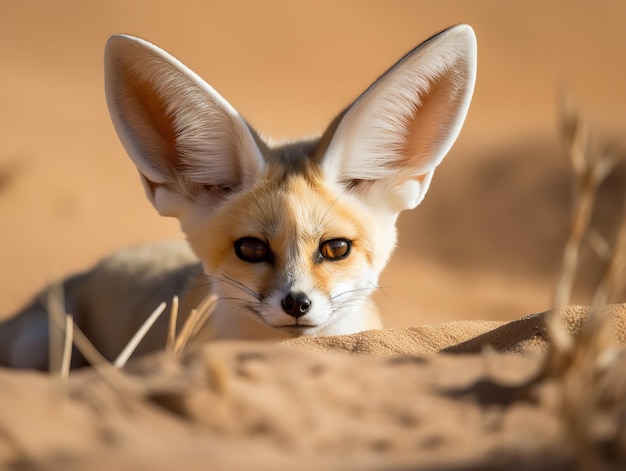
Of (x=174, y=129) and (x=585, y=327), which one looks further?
(x=174, y=129)

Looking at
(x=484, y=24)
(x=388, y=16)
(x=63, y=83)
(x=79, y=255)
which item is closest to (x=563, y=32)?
(x=484, y=24)

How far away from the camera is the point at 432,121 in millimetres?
3951

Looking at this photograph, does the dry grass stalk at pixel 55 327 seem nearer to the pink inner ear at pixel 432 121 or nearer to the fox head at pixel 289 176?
the fox head at pixel 289 176

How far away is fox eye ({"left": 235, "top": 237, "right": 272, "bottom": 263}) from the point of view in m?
3.60

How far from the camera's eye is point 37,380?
1.81m

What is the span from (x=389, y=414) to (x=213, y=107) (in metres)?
2.29

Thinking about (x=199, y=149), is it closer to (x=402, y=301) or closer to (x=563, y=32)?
(x=402, y=301)

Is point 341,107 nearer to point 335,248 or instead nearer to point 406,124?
point 406,124

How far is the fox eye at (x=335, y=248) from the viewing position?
11.9 feet

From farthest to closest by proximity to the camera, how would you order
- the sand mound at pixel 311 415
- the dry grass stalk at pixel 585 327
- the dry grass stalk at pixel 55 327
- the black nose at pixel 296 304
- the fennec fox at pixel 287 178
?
the fennec fox at pixel 287 178
the black nose at pixel 296 304
the dry grass stalk at pixel 55 327
the dry grass stalk at pixel 585 327
the sand mound at pixel 311 415

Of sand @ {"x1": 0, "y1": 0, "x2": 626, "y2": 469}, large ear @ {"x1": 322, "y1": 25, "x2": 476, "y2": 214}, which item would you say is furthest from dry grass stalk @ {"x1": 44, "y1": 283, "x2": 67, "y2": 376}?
large ear @ {"x1": 322, "y1": 25, "x2": 476, "y2": 214}

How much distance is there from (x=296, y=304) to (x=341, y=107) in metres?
9.97

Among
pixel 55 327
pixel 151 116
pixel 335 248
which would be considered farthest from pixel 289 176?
pixel 55 327

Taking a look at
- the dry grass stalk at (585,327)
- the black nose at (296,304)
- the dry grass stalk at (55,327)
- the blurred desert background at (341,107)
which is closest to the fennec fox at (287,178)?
the black nose at (296,304)
